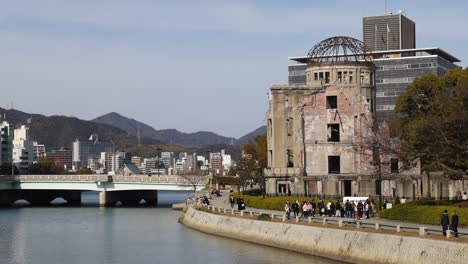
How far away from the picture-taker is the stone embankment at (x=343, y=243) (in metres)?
44.1

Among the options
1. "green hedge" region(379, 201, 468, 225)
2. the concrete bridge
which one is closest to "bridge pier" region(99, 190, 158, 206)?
the concrete bridge

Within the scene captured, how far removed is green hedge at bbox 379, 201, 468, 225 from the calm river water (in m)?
7.88

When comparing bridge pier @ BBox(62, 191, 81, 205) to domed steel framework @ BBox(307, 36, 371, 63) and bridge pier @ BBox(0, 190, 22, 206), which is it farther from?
domed steel framework @ BBox(307, 36, 371, 63)

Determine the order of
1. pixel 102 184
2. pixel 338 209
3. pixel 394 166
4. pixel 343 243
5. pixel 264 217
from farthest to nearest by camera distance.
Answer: pixel 102 184 < pixel 394 166 < pixel 264 217 < pixel 338 209 < pixel 343 243

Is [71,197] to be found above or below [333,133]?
below

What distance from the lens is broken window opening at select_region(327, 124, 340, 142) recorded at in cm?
9588

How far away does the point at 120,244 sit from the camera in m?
74.6

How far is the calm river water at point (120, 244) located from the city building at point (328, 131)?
1537cm

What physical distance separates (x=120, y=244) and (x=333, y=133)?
3298 cm

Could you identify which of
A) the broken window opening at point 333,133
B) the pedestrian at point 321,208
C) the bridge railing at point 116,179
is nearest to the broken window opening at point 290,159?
the broken window opening at point 333,133

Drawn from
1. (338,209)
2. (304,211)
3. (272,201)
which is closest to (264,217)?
(304,211)

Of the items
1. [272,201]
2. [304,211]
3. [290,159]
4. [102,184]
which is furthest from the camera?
[102,184]

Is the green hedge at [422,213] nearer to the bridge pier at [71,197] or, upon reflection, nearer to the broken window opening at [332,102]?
the broken window opening at [332,102]

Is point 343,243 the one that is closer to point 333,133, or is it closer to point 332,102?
point 333,133
